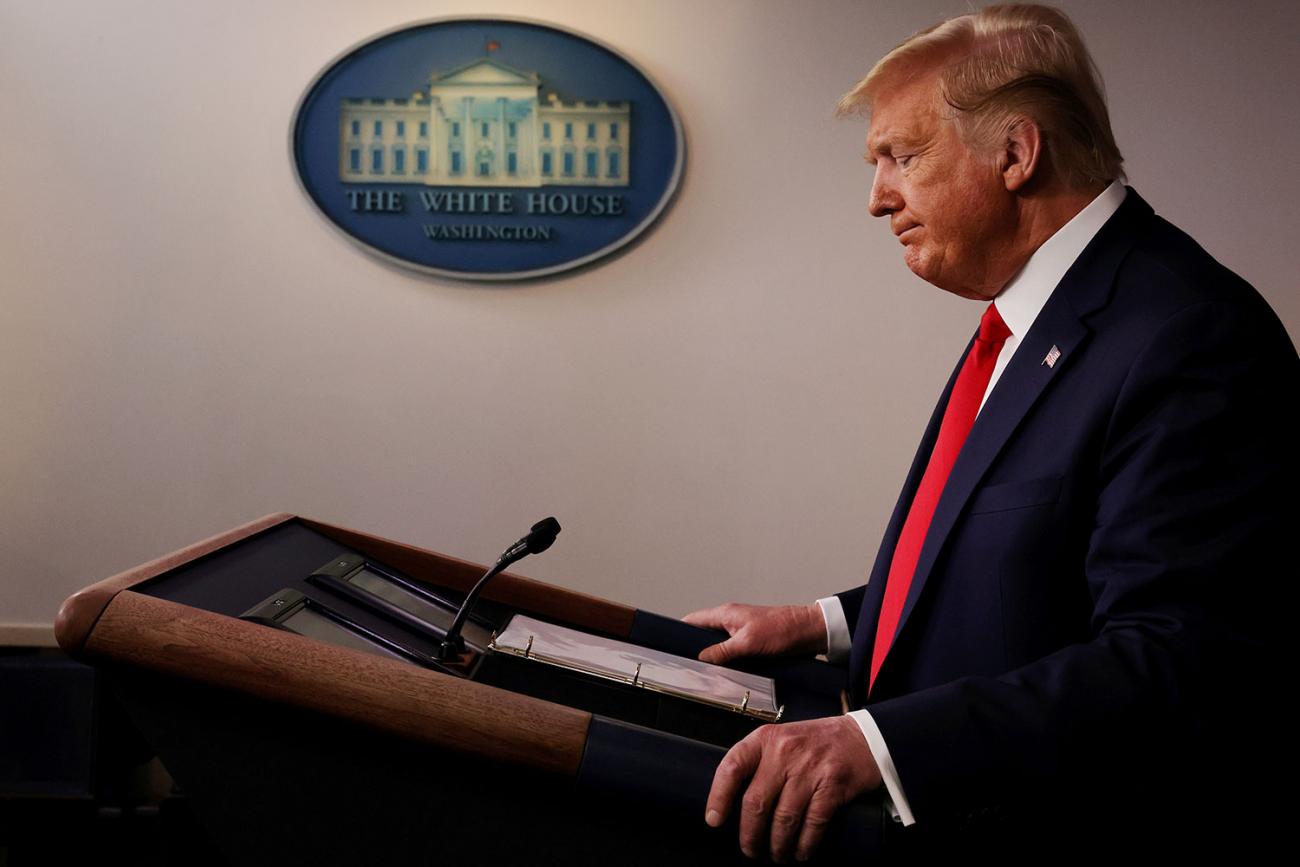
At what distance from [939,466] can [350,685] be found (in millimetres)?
810

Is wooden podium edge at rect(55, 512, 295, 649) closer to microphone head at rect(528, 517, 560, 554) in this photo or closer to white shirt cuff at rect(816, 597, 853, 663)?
microphone head at rect(528, 517, 560, 554)

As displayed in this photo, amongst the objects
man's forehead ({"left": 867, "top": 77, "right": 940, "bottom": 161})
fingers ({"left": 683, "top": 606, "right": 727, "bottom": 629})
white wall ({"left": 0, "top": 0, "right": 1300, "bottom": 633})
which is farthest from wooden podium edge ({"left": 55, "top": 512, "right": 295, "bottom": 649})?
white wall ({"left": 0, "top": 0, "right": 1300, "bottom": 633})

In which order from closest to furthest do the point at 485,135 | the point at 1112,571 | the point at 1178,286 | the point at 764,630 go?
the point at 1112,571
the point at 1178,286
the point at 764,630
the point at 485,135

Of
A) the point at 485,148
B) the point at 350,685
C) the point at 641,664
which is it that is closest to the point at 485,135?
the point at 485,148

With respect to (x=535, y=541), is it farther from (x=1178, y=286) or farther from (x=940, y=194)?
(x=1178, y=286)

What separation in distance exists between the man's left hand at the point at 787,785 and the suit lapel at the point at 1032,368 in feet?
1.09

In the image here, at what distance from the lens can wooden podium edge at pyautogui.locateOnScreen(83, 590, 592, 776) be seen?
0.93 meters

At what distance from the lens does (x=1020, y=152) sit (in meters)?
1.34

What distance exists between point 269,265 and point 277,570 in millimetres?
1936

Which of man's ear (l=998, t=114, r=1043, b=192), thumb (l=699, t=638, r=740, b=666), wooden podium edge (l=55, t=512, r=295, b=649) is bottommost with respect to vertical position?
thumb (l=699, t=638, r=740, b=666)

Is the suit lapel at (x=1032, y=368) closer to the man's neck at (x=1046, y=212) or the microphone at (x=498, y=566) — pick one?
the man's neck at (x=1046, y=212)

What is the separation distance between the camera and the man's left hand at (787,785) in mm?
921

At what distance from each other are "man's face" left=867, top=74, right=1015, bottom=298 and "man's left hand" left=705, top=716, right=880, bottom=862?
0.69m

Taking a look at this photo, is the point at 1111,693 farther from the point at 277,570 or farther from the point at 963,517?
the point at 277,570
